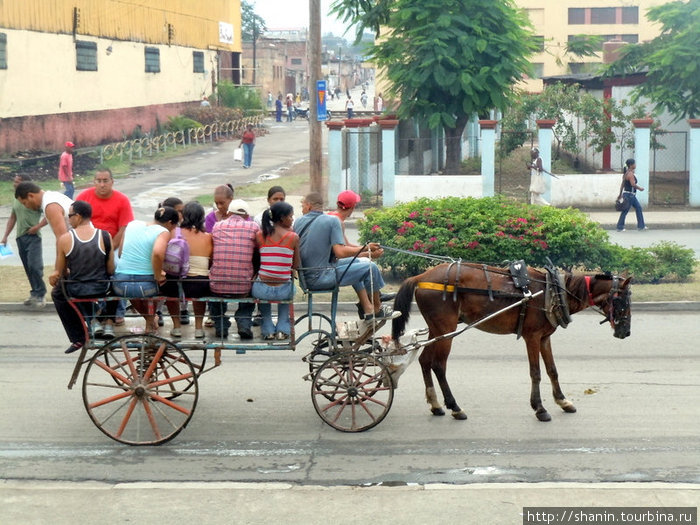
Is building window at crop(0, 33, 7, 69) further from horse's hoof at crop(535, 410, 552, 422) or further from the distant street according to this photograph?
horse's hoof at crop(535, 410, 552, 422)

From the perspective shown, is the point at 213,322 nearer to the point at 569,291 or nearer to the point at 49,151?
the point at 569,291

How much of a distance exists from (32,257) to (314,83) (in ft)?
38.1

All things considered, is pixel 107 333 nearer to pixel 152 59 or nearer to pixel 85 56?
pixel 85 56

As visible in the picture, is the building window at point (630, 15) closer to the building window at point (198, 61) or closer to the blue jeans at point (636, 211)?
→ the building window at point (198, 61)

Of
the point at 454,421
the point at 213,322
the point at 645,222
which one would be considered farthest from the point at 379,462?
the point at 645,222

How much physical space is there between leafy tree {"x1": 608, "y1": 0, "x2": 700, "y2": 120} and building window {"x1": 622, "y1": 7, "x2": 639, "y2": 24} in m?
50.8

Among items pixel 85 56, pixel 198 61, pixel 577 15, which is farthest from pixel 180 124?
pixel 577 15

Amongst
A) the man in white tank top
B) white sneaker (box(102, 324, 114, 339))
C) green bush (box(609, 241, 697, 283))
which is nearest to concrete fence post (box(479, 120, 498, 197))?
green bush (box(609, 241, 697, 283))

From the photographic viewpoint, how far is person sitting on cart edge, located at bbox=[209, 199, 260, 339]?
9.16 m

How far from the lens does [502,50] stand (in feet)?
97.2

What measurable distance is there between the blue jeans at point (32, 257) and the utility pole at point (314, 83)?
10.6 metres

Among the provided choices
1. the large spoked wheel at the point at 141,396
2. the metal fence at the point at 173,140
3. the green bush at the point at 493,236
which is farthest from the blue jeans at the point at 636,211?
the metal fence at the point at 173,140

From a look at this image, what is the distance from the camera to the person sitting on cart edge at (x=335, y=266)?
9352 mm

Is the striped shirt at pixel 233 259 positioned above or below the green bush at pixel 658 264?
above
